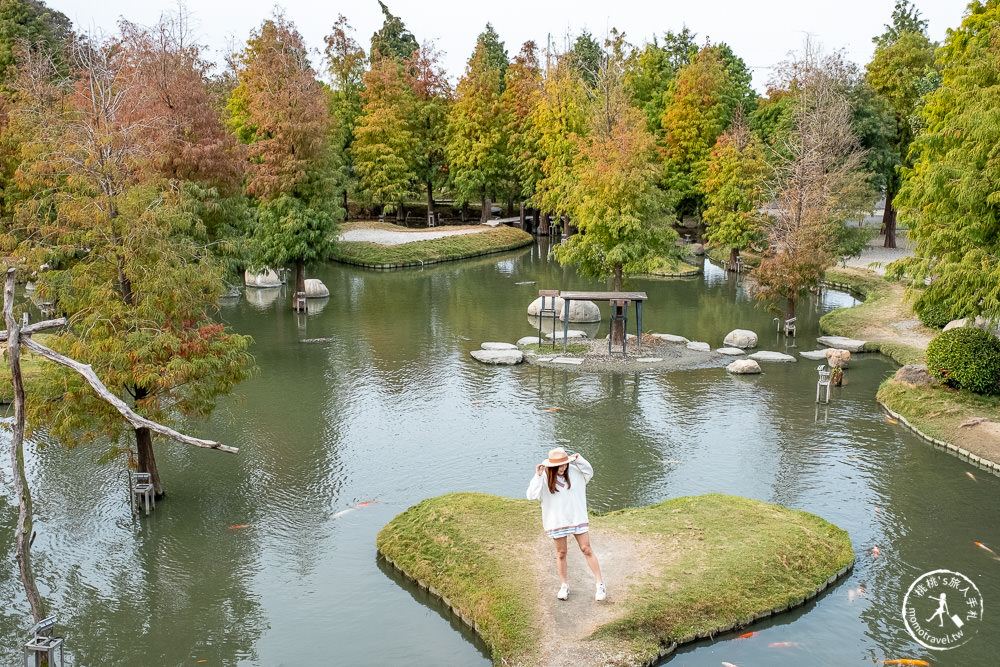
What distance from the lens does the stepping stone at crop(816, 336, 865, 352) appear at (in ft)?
90.3

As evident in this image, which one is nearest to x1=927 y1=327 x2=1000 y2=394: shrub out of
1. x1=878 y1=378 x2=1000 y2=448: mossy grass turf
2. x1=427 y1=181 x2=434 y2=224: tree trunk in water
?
x1=878 y1=378 x2=1000 y2=448: mossy grass turf

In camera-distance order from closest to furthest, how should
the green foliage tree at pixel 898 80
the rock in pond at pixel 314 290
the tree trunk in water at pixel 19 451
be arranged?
the tree trunk in water at pixel 19 451, the rock in pond at pixel 314 290, the green foliage tree at pixel 898 80

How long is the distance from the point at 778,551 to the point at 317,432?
35.2 ft

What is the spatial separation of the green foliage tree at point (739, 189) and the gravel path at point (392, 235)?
19.3 m

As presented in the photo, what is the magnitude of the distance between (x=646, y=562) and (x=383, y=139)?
47.3m

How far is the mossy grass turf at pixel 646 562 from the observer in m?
11.2

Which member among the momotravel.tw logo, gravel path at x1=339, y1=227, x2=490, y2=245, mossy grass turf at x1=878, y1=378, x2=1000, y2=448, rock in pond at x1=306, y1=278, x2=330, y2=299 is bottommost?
the momotravel.tw logo

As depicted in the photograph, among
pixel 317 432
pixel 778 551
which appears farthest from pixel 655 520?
pixel 317 432

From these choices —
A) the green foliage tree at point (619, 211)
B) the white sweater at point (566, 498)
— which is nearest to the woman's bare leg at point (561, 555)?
the white sweater at point (566, 498)

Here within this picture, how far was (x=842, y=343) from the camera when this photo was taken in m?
28.0

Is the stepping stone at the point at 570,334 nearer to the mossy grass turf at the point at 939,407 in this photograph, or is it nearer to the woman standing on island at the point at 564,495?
the mossy grass turf at the point at 939,407

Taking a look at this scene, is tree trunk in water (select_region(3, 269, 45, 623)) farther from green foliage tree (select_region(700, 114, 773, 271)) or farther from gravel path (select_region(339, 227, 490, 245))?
gravel path (select_region(339, 227, 490, 245))

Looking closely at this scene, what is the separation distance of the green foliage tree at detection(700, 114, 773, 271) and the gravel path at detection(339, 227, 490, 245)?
1932 cm

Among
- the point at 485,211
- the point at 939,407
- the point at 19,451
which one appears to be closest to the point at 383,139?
the point at 485,211
